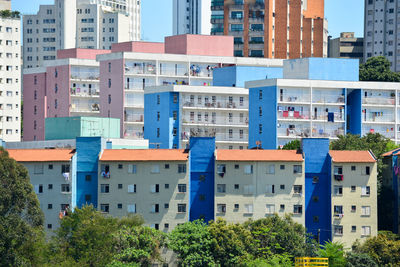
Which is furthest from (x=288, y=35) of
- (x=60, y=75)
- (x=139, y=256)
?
(x=139, y=256)

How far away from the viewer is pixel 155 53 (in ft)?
508

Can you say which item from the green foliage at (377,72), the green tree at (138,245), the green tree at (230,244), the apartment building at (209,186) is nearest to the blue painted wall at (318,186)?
the apartment building at (209,186)

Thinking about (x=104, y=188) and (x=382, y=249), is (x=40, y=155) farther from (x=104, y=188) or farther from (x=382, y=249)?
(x=382, y=249)

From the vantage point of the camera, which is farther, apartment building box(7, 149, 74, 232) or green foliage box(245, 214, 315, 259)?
apartment building box(7, 149, 74, 232)

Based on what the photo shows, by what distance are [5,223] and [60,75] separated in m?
85.1

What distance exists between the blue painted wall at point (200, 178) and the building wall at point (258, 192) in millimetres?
1031

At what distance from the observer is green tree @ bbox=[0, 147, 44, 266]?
8238 cm

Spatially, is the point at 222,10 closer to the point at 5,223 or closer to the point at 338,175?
the point at 338,175

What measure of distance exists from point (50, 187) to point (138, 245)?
13.6 meters

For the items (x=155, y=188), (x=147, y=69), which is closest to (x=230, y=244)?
(x=155, y=188)

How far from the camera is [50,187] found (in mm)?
101562

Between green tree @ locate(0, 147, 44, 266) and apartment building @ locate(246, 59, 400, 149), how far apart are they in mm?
52898

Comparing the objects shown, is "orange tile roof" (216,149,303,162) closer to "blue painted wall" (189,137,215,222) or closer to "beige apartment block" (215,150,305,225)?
"beige apartment block" (215,150,305,225)

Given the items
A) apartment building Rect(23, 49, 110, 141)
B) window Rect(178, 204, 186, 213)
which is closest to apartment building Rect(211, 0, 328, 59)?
apartment building Rect(23, 49, 110, 141)
